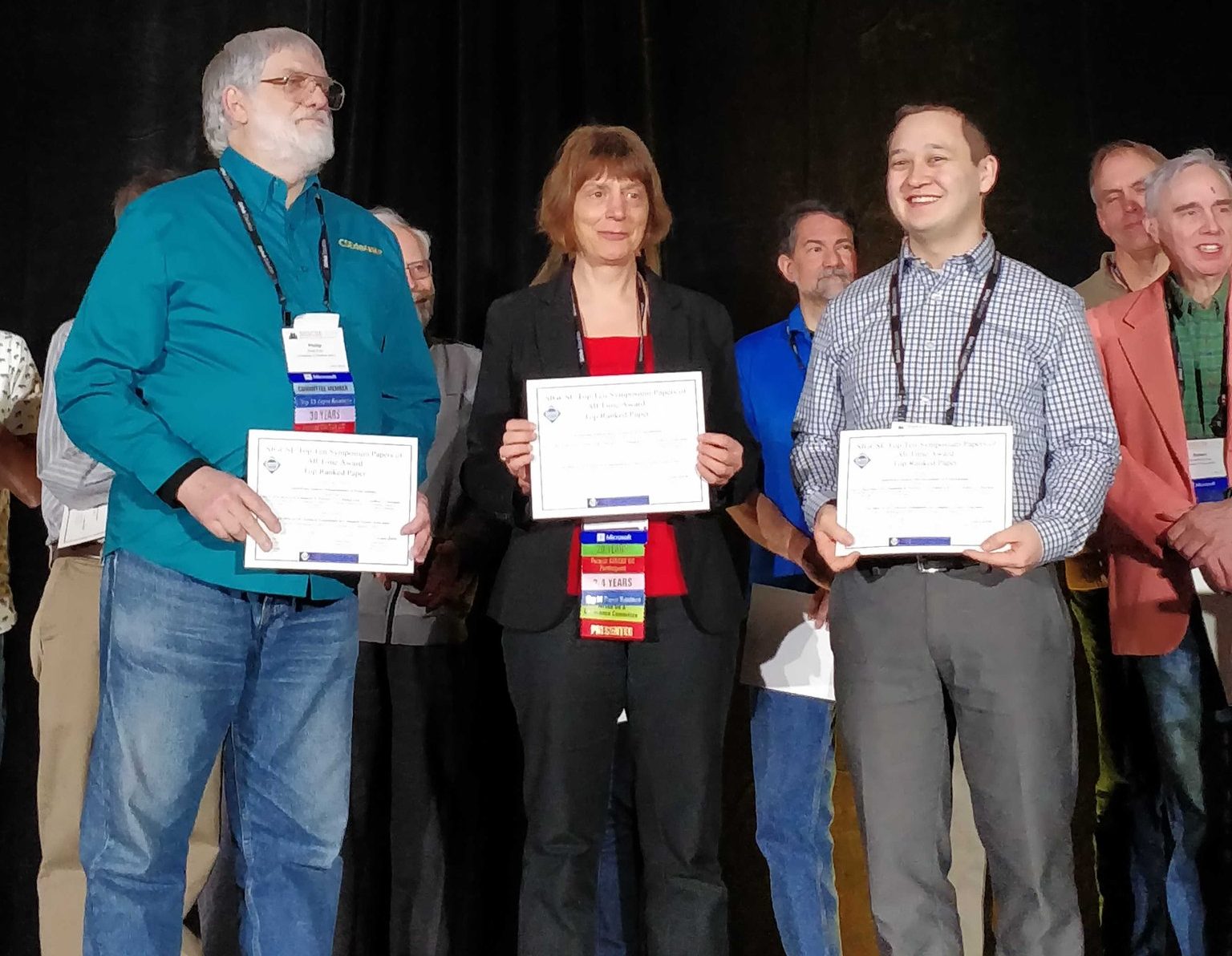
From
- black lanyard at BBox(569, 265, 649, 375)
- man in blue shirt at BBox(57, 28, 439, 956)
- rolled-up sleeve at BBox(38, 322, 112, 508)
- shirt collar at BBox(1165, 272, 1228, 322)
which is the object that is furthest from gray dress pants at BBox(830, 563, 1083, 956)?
rolled-up sleeve at BBox(38, 322, 112, 508)

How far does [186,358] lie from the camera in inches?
85.2

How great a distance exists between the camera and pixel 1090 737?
357 centimetres

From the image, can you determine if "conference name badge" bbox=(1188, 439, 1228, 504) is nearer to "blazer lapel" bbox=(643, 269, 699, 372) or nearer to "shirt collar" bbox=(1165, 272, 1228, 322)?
"shirt collar" bbox=(1165, 272, 1228, 322)

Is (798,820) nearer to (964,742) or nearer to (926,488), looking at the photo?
(964,742)

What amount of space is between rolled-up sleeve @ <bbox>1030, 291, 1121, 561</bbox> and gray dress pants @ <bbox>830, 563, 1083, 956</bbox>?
0.39 feet

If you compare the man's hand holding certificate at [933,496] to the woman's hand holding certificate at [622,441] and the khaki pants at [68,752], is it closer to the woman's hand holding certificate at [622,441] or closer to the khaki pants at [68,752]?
the woman's hand holding certificate at [622,441]

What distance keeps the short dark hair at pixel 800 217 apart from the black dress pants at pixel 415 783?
1.32 meters

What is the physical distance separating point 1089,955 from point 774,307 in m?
1.95

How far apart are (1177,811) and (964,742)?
86 centimetres

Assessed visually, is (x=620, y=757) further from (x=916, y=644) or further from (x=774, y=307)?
(x=774, y=307)

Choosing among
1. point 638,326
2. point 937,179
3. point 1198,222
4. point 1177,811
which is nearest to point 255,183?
point 638,326

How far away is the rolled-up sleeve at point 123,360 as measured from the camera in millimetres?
2064

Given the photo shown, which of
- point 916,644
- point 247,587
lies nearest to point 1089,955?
point 916,644

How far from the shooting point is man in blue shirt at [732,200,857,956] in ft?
9.35
